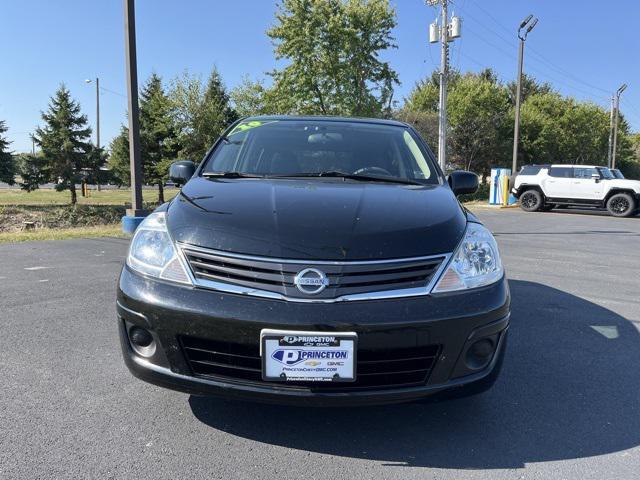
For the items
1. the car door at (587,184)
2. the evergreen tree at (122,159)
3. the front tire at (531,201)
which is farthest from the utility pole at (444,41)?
the evergreen tree at (122,159)

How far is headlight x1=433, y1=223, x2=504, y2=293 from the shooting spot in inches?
87.4

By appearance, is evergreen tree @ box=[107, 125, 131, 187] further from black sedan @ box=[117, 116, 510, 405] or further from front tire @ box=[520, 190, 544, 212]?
black sedan @ box=[117, 116, 510, 405]

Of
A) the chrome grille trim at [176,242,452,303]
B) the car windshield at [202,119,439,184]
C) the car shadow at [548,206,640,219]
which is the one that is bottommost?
the car shadow at [548,206,640,219]

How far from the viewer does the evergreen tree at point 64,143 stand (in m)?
27.2

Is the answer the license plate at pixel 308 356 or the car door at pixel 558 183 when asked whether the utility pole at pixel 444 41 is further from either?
the license plate at pixel 308 356

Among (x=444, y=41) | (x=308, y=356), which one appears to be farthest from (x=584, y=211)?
(x=308, y=356)

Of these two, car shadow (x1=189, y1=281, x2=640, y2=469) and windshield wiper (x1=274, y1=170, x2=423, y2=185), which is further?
windshield wiper (x1=274, y1=170, x2=423, y2=185)

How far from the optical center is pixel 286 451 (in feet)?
7.51

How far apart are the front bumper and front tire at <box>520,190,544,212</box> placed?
1832 centimetres

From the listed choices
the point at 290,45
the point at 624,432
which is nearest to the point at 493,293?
the point at 624,432

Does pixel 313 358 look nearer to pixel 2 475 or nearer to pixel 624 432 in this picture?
pixel 2 475

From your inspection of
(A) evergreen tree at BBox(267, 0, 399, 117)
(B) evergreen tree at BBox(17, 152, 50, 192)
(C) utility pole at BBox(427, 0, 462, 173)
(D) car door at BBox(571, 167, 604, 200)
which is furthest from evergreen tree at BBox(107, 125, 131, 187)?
(D) car door at BBox(571, 167, 604, 200)

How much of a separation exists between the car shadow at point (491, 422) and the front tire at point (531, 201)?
16795 millimetres

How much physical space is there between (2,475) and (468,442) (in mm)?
2007
